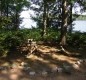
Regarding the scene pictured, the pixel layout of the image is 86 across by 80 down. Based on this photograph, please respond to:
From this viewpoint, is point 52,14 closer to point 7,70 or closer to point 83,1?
point 83,1

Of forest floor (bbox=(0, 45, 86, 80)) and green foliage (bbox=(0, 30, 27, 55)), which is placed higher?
green foliage (bbox=(0, 30, 27, 55))

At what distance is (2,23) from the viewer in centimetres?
1122

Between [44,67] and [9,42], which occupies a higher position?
[9,42]

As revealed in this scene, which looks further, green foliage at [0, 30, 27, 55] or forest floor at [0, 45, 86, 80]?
green foliage at [0, 30, 27, 55]

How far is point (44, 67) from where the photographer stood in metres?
9.47

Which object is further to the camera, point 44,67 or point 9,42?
point 9,42

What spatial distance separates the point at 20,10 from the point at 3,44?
54.3 ft

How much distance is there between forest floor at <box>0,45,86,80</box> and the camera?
8.65m

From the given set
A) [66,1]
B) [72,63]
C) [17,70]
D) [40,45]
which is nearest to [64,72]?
[72,63]

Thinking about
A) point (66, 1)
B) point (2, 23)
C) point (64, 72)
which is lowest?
point (64, 72)

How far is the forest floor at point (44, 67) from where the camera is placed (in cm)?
865

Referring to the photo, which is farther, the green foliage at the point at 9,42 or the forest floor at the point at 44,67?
the green foliage at the point at 9,42

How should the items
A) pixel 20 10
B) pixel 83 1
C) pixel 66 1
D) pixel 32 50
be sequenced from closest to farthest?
pixel 32 50, pixel 66 1, pixel 83 1, pixel 20 10

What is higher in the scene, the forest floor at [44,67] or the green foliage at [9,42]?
the green foliage at [9,42]
